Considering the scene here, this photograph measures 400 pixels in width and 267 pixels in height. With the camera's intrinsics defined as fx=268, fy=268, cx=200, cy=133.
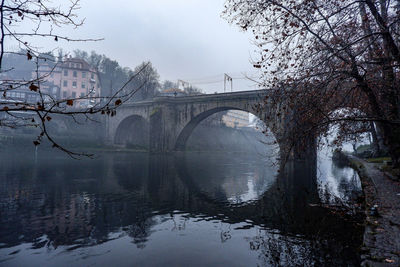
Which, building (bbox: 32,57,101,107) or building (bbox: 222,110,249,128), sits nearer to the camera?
building (bbox: 32,57,101,107)

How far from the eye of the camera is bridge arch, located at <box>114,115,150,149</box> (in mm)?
53562

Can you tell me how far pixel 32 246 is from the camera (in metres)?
5.86

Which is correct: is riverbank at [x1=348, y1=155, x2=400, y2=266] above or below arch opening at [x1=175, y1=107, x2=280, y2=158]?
below

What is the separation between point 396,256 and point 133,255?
4.72m

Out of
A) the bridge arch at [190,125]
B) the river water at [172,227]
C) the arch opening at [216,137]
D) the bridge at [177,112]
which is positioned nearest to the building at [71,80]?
the bridge at [177,112]

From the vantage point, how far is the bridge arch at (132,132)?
176 feet

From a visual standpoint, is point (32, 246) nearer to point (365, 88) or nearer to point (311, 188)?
point (365, 88)

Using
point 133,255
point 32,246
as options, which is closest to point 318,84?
point 133,255

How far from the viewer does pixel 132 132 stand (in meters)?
58.8

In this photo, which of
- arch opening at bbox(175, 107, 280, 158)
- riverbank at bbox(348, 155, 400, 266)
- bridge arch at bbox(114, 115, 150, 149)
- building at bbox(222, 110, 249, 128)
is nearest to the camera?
riverbank at bbox(348, 155, 400, 266)

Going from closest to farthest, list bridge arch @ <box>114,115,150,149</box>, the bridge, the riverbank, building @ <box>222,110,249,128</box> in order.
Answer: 1. the riverbank
2. the bridge
3. bridge arch @ <box>114,115,150,149</box>
4. building @ <box>222,110,249,128</box>

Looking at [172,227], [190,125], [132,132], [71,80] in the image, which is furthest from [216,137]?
[172,227]

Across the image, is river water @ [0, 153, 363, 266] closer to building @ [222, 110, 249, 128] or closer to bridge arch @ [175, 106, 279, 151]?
bridge arch @ [175, 106, 279, 151]

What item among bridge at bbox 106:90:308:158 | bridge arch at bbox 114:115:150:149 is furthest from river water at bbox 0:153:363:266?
bridge arch at bbox 114:115:150:149
